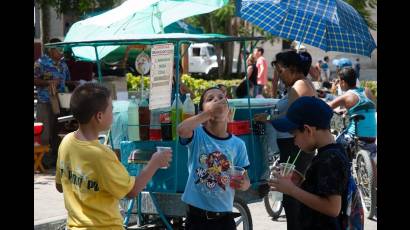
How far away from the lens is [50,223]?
7207mm

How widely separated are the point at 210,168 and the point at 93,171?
1339mm

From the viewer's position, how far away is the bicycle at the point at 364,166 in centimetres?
796

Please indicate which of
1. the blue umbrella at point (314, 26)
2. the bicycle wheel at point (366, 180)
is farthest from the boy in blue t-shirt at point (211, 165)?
the bicycle wheel at point (366, 180)

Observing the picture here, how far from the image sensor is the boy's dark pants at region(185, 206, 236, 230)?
15.6 feet

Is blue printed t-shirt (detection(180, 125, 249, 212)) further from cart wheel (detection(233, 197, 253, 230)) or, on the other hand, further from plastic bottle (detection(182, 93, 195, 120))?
cart wheel (detection(233, 197, 253, 230))

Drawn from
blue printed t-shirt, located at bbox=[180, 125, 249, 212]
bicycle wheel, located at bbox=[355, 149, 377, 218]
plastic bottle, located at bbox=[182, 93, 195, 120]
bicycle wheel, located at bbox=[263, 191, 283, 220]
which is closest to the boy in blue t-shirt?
blue printed t-shirt, located at bbox=[180, 125, 249, 212]

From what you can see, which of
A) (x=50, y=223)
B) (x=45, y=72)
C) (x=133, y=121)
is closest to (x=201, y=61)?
(x=45, y=72)

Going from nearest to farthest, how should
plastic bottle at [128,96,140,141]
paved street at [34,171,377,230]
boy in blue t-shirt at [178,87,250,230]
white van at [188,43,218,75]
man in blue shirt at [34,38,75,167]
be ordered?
1. boy in blue t-shirt at [178,87,250,230]
2. plastic bottle at [128,96,140,141]
3. paved street at [34,171,377,230]
4. man in blue shirt at [34,38,75,167]
5. white van at [188,43,218,75]

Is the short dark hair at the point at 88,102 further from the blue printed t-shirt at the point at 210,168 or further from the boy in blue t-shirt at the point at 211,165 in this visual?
the blue printed t-shirt at the point at 210,168

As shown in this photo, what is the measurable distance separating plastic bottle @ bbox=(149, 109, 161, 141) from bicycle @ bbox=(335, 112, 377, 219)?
9.38 ft

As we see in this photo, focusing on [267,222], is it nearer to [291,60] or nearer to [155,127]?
[291,60]

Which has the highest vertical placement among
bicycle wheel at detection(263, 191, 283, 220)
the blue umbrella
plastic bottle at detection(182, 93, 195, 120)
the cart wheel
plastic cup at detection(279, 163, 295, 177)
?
the blue umbrella
